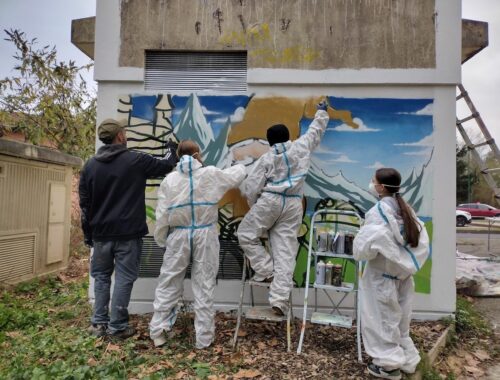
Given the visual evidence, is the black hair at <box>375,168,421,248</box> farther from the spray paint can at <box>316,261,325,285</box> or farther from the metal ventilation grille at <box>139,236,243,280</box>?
the metal ventilation grille at <box>139,236,243,280</box>

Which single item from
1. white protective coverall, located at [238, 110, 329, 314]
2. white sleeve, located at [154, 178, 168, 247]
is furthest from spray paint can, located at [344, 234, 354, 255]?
white sleeve, located at [154, 178, 168, 247]

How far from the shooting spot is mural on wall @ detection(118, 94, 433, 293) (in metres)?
4.67

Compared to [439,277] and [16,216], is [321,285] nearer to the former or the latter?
[439,277]

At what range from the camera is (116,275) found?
13.0ft

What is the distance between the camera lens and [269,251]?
4.36 metres

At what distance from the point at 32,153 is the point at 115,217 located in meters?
3.36

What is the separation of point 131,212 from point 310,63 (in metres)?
2.74

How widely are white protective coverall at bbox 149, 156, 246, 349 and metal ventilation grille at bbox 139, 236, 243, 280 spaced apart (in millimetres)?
854

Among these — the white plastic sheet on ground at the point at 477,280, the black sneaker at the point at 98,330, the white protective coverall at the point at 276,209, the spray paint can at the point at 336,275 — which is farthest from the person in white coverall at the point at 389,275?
the white plastic sheet on ground at the point at 477,280

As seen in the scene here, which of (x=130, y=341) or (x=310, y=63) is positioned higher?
(x=310, y=63)

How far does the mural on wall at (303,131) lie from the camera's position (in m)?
4.67

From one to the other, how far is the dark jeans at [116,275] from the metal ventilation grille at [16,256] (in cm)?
280

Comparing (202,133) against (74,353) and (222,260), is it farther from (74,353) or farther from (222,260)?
(74,353)

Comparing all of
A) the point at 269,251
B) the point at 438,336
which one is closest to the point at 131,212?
the point at 269,251
